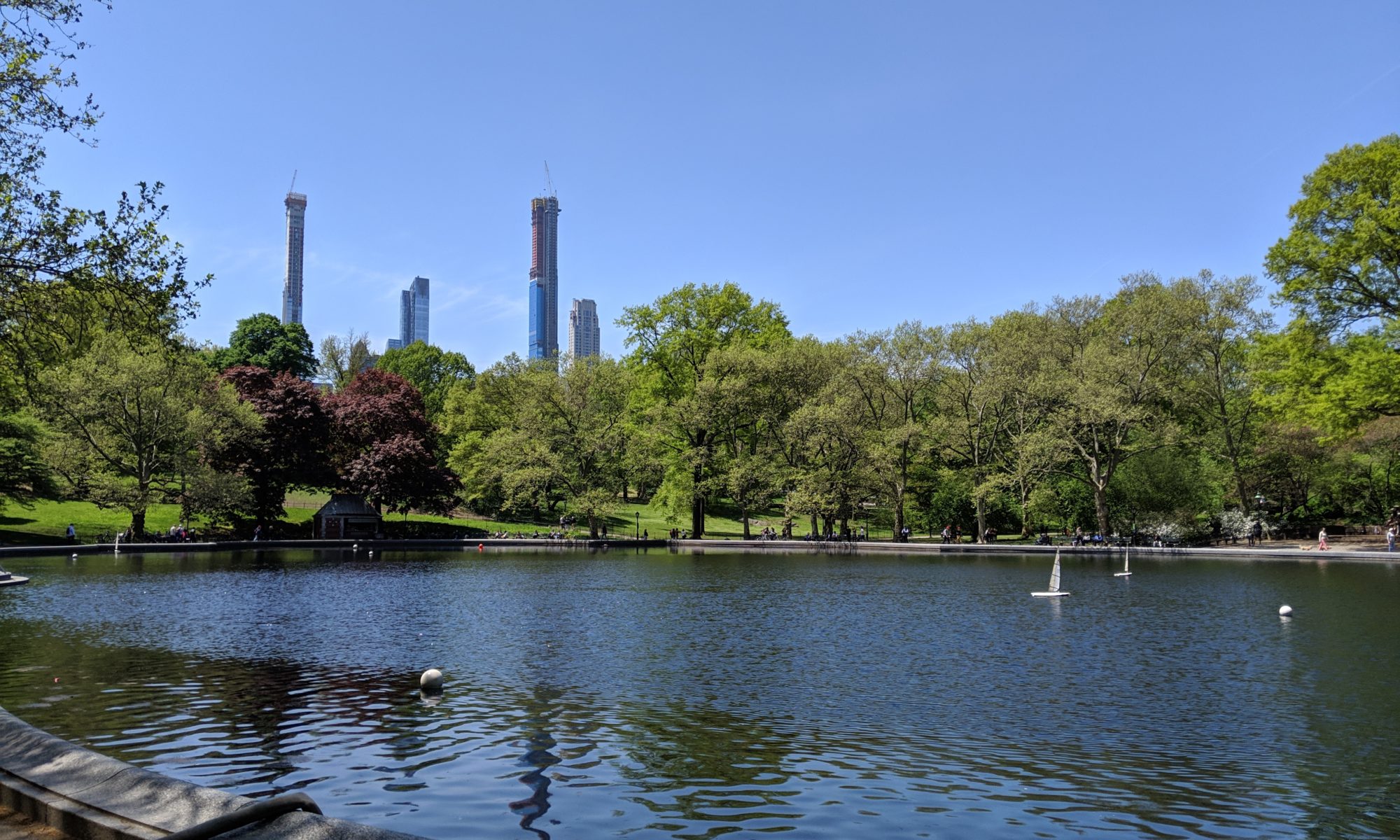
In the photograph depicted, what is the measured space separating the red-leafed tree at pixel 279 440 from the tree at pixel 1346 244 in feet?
206

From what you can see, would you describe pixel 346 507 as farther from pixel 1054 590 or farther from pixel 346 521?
pixel 1054 590

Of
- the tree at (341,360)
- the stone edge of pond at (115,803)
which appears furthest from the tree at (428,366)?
the stone edge of pond at (115,803)

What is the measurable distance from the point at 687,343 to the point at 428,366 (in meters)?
54.7

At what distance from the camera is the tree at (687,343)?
69.2m

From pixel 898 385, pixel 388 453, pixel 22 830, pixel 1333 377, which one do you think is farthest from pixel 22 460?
pixel 1333 377

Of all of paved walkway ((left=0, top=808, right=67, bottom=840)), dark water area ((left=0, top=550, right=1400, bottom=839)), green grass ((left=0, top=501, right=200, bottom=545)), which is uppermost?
green grass ((left=0, top=501, right=200, bottom=545))

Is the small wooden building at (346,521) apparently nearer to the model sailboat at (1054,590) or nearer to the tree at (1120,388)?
the tree at (1120,388)

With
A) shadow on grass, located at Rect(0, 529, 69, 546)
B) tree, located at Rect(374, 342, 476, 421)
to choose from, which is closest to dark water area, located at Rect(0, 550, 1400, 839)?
shadow on grass, located at Rect(0, 529, 69, 546)

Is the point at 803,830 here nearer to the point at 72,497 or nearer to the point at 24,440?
the point at 24,440

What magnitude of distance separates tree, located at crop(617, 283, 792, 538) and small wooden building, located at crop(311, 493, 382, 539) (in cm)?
2205

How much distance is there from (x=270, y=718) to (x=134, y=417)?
52732mm

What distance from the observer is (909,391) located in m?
63.7

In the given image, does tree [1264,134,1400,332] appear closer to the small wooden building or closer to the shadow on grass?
the small wooden building

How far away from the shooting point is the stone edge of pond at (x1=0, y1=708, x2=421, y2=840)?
5168mm
